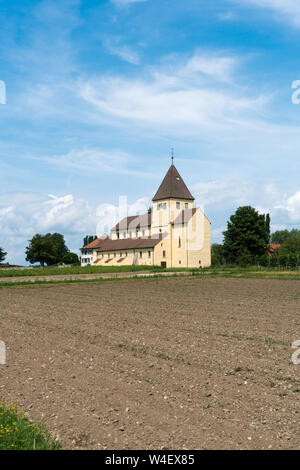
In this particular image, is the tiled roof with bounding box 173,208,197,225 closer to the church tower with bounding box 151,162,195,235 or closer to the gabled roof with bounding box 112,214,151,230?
the church tower with bounding box 151,162,195,235

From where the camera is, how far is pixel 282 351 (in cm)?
1020

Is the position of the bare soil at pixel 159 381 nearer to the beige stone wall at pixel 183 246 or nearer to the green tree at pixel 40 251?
the beige stone wall at pixel 183 246

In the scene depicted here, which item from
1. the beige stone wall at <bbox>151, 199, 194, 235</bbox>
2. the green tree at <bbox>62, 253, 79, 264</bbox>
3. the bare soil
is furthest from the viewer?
the green tree at <bbox>62, 253, 79, 264</bbox>

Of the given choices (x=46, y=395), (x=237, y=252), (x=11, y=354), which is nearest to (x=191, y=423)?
(x=46, y=395)

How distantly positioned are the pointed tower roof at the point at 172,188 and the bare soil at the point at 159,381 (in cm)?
6660

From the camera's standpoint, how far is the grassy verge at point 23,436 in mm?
5398

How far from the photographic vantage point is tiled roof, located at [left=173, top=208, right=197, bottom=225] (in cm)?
7601

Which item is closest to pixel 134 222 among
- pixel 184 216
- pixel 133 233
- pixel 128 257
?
pixel 133 233

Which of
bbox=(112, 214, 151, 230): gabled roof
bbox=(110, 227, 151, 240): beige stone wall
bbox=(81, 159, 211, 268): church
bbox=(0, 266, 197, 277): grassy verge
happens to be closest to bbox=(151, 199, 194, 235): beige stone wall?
bbox=(81, 159, 211, 268): church

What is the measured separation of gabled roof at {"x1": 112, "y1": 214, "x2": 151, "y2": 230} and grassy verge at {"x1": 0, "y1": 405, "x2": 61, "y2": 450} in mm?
81815

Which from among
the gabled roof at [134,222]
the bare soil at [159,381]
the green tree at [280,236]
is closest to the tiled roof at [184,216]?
the gabled roof at [134,222]

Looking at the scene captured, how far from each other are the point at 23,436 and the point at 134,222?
88322mm

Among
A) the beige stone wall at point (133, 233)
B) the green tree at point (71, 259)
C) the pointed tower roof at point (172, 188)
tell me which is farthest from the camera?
the green tree at point (71, 259)
